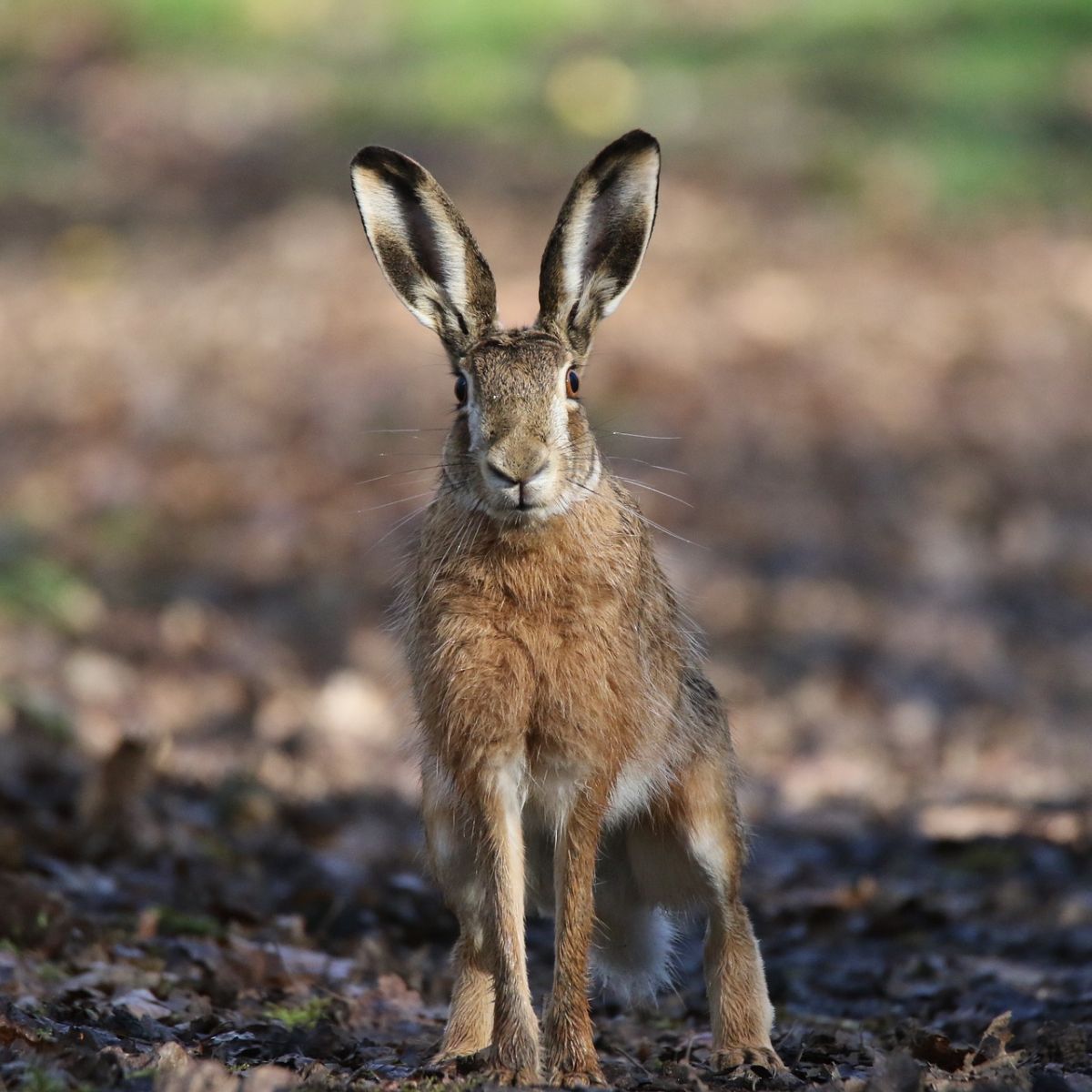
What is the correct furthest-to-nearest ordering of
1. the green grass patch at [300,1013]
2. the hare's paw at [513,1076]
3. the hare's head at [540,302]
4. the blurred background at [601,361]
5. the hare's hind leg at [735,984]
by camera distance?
the blurred background at [601,361] < the green grass patch at [300,1013] < the hare's hind leg at [735,984] < the hare's head at [540,302] < the hare's paw at [513,1076]

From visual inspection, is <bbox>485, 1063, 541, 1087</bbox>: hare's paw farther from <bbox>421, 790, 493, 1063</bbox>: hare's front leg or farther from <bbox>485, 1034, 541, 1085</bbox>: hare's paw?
<bbox>421, 790, 493, 1063</bbox>: hare's front leg

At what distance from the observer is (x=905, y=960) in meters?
7.17

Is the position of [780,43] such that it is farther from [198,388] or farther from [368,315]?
[198,388]

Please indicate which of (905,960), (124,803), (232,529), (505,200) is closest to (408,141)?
(505,200)

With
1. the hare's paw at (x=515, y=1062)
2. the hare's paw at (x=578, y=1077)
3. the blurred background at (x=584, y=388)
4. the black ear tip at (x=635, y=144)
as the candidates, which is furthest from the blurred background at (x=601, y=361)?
the hare's paw at (x=578, y=1077)

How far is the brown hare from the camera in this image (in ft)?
16.5

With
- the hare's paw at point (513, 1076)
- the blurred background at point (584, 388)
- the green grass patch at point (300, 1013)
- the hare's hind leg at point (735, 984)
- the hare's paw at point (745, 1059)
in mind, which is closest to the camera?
the hare's paw at point (513, 1076)

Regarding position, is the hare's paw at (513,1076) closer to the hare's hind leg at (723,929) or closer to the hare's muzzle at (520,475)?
the hare's hind leg at (723,929)

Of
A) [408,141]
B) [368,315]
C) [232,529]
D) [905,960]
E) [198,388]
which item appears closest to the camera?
Answer: [905,960]

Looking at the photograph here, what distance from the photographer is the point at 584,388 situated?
14336 millimetres

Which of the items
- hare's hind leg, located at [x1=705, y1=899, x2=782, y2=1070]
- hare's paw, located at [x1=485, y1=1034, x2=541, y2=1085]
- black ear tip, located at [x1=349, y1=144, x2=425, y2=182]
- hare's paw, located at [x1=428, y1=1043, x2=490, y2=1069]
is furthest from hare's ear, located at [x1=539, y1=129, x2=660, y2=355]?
hare's paw, located at [x1=428, y1=1043, x2=490, y2=1069]

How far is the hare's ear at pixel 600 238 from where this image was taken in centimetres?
539

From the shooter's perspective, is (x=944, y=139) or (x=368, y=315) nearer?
(x=368, y=315)

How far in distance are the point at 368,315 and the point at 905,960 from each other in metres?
10.6
